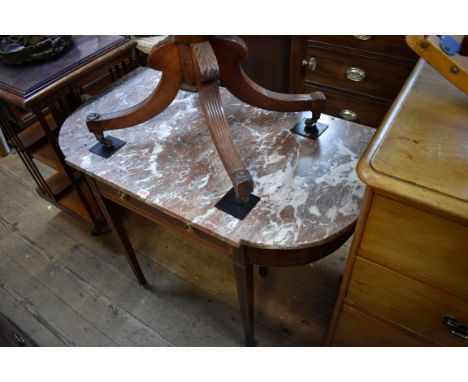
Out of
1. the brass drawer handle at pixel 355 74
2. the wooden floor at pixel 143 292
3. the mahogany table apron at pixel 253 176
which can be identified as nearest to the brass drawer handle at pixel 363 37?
the brass drawer handle at pixel 355 74

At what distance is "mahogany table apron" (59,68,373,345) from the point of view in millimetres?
855

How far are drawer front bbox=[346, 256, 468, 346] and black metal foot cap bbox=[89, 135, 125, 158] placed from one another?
0.73 meters

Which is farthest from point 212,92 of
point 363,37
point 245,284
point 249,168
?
point 363,37

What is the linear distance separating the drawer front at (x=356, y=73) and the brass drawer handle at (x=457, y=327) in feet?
3.23

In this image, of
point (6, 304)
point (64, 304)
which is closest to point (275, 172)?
point (64, 304)

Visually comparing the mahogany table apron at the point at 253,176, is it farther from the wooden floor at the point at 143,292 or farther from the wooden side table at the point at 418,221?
the wooden floor at the point at 143,292

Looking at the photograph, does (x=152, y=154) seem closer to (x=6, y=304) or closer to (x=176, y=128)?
(x=176, y=128)

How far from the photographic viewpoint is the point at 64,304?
151cm

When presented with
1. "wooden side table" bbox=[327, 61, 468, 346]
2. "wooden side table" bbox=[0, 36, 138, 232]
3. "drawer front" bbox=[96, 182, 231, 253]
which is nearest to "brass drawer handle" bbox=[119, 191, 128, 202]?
"drawer front" bbox=[96, 182, 231, 253]

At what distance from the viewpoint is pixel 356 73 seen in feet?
4.94

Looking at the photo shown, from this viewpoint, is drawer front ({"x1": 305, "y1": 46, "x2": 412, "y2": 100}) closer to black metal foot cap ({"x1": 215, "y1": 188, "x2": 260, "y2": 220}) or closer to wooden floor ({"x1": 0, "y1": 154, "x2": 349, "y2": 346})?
wooden floor ({"x1": 0, "y1": 154, "x2": 349, "y2": 346})

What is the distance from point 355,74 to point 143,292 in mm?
1267

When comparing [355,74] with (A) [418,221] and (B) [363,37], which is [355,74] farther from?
(A) [418,221]
